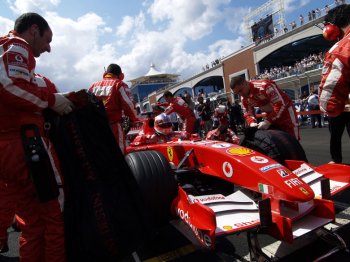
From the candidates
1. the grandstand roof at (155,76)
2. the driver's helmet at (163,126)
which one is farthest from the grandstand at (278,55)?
the grandstand roof at (155,76)

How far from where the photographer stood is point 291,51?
35.4m

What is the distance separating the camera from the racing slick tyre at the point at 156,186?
2400mm

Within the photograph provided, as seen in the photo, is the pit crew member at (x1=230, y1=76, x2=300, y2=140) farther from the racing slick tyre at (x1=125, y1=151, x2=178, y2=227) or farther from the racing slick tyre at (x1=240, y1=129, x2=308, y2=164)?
the racing slick tyre at (x1=125, y1=151, x2=178, y2=227)

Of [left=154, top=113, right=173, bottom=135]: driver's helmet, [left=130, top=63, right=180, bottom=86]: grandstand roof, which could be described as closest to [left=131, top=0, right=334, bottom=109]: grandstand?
[left=154, top=113, right=173, bottom=135]: driver's helmet

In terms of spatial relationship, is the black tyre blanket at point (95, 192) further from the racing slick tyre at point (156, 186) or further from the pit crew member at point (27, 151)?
the racing slick tyre at point (156, 186)

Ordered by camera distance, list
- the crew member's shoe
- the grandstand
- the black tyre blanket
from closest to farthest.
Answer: the black tyre blanket, the crew member's shoe, the grandstand

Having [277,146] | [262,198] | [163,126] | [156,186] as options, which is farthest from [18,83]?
[163,126]

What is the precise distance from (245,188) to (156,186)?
69 centimetres

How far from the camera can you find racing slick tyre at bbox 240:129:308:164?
2.81m

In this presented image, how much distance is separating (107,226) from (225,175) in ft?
3.54

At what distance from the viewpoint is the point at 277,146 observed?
282 cm

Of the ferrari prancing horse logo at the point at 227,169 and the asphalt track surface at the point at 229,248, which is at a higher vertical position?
the ferrari prancing horse logo at the point at 227,169

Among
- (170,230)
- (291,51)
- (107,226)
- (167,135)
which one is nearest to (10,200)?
(107,226)

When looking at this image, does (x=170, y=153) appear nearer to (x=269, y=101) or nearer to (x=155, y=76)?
(x=269, y=101)
